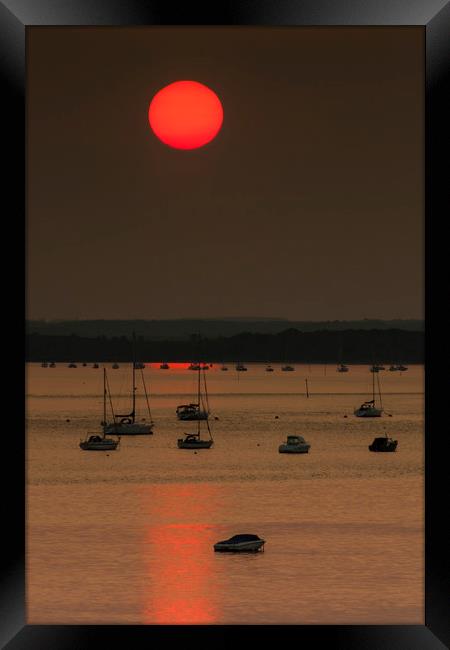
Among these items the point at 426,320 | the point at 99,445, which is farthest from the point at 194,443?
the point at 426,320

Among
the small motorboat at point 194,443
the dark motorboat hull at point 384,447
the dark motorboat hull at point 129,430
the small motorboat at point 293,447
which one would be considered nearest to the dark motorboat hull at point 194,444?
the small motorboat at point 194,443

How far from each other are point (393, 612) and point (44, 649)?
13338 mm

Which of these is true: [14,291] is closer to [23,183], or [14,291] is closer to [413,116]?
[23,183]

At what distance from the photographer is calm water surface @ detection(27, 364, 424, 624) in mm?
14984

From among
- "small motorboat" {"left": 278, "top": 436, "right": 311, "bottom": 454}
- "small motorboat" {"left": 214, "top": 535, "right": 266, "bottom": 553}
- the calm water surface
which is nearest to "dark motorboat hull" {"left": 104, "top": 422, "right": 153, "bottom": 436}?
the calm water surface

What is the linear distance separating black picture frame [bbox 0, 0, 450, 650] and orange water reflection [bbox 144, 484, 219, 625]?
1134 cm

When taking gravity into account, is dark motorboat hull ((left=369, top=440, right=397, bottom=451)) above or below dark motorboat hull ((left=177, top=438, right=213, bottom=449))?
below

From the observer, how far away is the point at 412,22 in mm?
2660

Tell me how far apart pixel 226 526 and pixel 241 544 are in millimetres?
2316

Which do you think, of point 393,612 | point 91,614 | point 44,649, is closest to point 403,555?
point 393,612

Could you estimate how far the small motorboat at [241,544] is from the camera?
17.9 m

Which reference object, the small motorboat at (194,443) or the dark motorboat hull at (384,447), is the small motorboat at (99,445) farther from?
the dark motorboat hull at (384,447)

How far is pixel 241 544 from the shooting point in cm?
1822

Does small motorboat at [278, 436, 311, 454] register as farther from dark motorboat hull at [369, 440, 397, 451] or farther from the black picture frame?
the black picture frame
